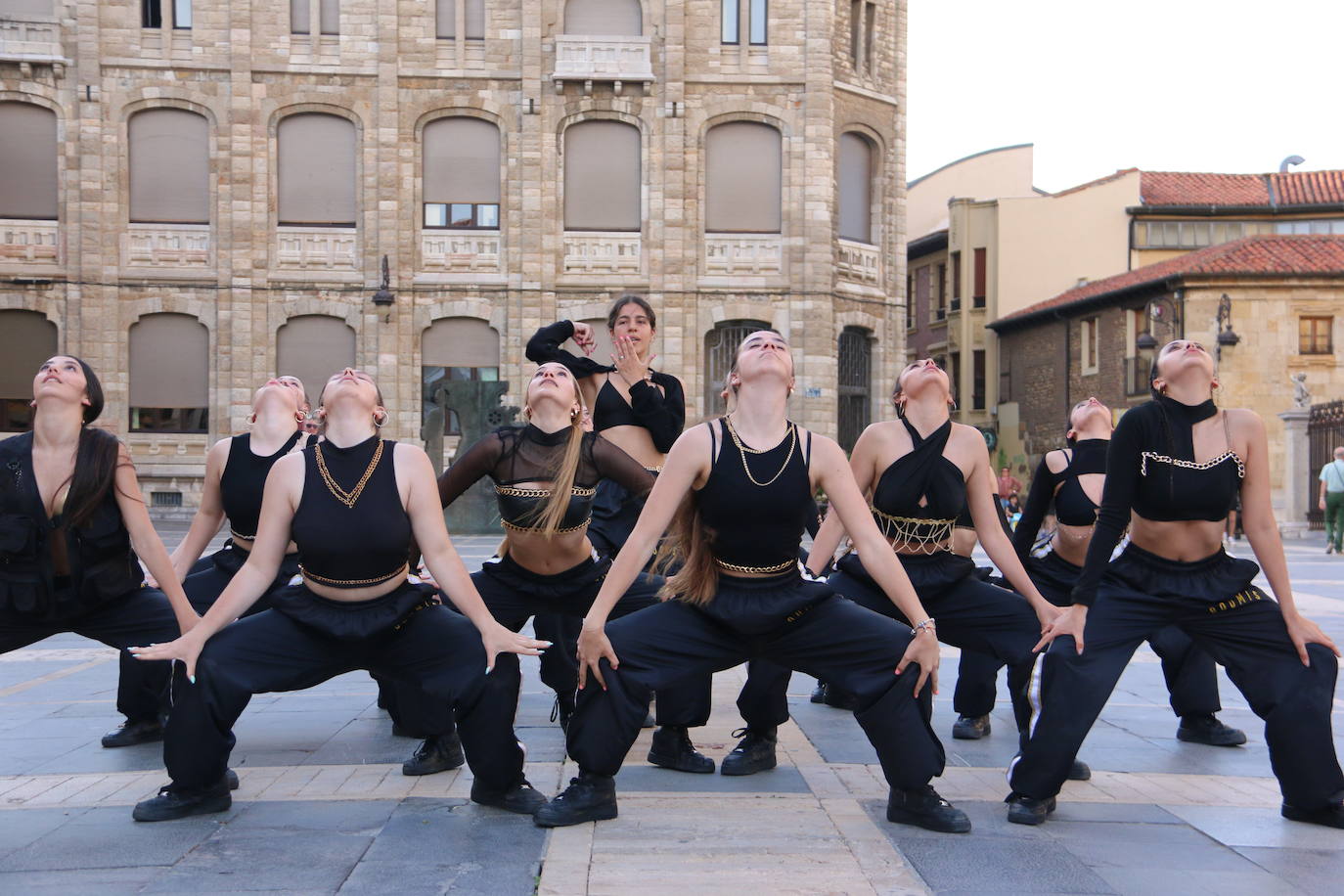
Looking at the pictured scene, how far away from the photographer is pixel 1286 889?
185 inches

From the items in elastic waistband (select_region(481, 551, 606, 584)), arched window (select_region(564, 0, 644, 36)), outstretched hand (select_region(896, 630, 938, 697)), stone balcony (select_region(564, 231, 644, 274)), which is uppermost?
arched window (select_region(564, 0, 644, 36))

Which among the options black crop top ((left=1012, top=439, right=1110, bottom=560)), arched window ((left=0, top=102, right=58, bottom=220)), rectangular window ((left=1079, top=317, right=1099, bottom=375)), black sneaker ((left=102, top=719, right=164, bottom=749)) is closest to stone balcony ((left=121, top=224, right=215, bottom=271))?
arched window ((left=0, top=102, right=58, bottom=220))

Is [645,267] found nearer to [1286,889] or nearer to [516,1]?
[516,1]

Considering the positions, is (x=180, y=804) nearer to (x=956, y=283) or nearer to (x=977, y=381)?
(x=956, y=283)

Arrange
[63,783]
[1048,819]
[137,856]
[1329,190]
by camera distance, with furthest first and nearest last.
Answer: [1329,190]
[63,783]
[1048,819]
[137,856]

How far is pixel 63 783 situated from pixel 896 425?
4.34 m

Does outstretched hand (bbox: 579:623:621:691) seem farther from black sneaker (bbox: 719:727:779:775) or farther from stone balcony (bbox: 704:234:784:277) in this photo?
stone balcony (bbox: 704:234:784:277)

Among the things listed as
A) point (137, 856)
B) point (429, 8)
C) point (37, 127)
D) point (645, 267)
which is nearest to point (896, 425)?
point (137, 856)

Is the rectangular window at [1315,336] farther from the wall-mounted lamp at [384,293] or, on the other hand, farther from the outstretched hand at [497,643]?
the outstretched hand at [497,643]

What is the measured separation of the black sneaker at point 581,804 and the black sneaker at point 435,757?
3.39 ft

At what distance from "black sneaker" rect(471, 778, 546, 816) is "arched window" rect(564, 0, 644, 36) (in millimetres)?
28927

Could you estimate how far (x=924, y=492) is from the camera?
691 centimetres

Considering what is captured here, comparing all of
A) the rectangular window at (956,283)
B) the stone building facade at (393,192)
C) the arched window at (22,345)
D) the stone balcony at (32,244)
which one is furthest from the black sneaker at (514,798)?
the rectangular window at (956,283)

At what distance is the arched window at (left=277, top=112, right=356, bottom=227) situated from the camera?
105 ft
